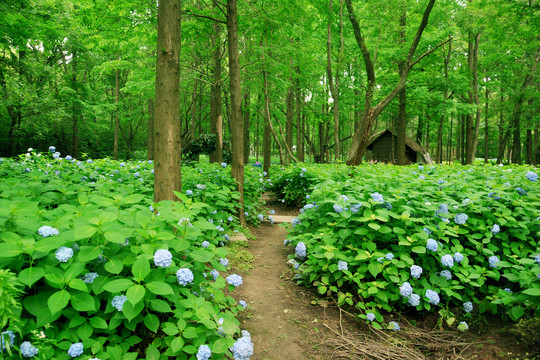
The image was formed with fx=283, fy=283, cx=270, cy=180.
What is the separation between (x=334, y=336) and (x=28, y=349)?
2285mm

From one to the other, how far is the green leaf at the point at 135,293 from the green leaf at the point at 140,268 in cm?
4

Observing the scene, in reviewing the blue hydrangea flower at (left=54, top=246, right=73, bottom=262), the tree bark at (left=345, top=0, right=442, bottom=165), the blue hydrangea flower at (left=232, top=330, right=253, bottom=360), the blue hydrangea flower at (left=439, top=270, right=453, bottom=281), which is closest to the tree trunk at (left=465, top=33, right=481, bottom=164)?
the tree bark at (left=345, top=0, right=442, bottom=165)

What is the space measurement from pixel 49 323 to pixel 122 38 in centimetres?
573

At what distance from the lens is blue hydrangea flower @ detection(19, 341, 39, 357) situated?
3.75 ft

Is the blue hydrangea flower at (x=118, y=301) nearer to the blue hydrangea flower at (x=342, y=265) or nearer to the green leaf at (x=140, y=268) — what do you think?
the green leaf at (x=140, y=268)

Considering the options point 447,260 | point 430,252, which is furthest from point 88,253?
point 430,252

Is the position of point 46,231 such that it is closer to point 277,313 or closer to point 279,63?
point 277,313

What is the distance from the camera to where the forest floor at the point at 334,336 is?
7.82 feet

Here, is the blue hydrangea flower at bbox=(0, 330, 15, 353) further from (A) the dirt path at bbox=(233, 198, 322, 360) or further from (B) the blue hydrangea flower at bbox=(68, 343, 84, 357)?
(A) the dirt path at bbox=(233, 198, 322, 360)

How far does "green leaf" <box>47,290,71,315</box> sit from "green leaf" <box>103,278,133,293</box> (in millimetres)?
155

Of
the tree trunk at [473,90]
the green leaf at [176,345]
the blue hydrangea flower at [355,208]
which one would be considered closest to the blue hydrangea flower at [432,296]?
the blue hydrangea flower at [355,208]

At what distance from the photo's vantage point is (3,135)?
20.8 meters

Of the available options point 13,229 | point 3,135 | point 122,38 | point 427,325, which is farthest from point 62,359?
point 3,135

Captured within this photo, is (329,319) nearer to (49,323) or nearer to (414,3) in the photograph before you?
(49,323)
